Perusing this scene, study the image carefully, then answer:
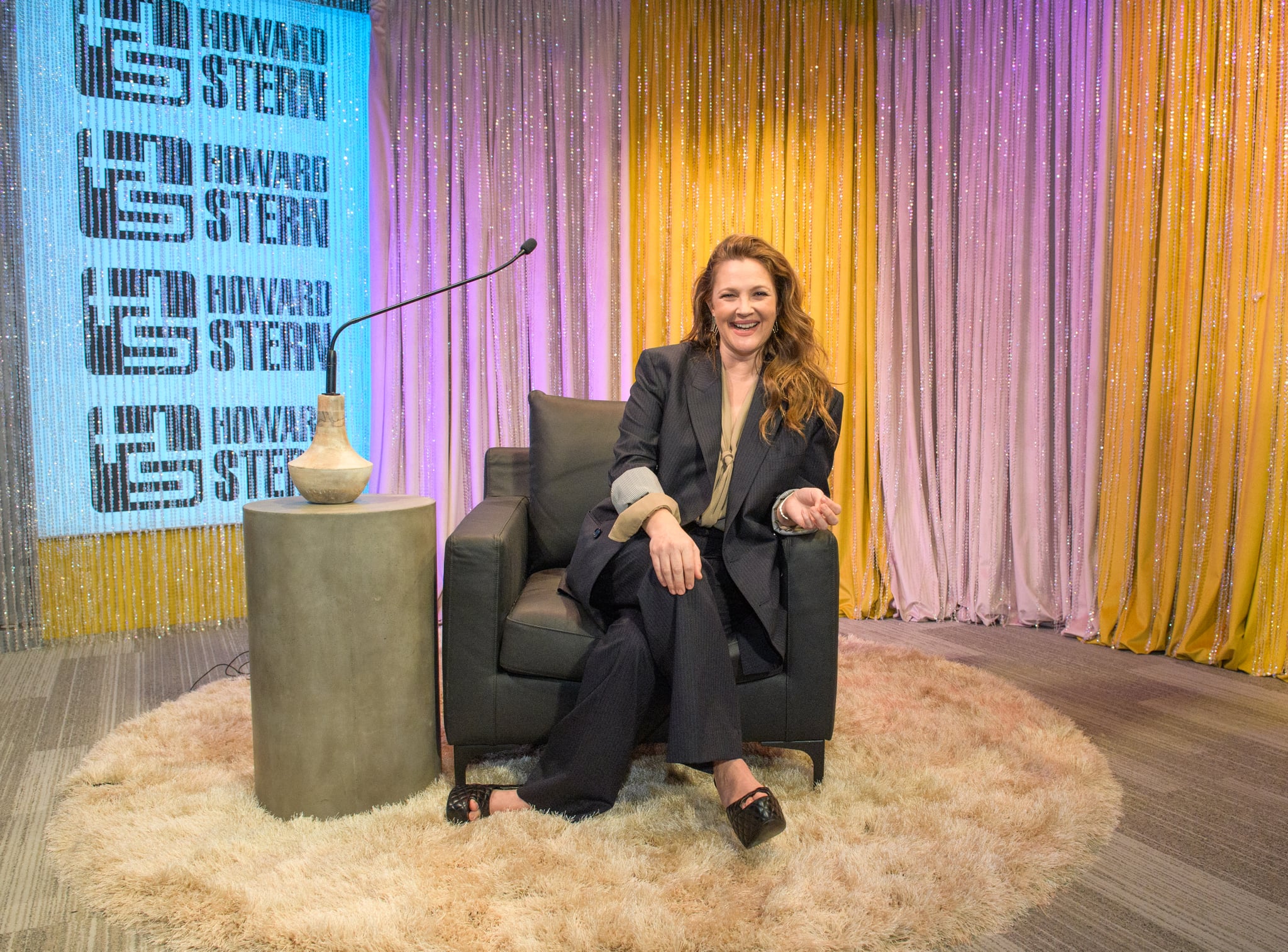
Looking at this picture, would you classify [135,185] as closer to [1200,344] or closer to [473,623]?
[473,623]

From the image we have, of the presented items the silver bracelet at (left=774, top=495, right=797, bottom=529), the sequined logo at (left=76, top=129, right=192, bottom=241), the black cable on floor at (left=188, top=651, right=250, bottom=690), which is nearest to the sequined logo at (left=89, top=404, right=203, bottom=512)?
the sequined logo at (left=76, top=129, right=192, bottom=241)

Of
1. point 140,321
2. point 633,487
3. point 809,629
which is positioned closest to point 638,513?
point 633,487

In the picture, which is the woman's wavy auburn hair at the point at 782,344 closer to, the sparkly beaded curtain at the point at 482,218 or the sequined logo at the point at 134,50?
the sparkly beaded curtain at the point at 482,218

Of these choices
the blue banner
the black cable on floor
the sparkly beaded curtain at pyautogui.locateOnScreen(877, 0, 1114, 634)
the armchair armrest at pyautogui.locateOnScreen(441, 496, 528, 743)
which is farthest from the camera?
the sparkly beaded curtain at pyautogui.locateOnScreen(877, 0, 1114, 634)

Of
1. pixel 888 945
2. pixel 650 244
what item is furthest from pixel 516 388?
pixel 888 945

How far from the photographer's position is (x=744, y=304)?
6.36ft

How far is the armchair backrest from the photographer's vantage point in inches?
88.7

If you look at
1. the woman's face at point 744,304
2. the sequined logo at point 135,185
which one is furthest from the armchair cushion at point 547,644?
the sequined logo at point 135,185

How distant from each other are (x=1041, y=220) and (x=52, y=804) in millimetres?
3401

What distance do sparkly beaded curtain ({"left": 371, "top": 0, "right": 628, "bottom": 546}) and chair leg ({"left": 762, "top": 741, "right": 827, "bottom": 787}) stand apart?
1905 mm

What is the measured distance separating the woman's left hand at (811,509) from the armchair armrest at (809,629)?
0.04 m

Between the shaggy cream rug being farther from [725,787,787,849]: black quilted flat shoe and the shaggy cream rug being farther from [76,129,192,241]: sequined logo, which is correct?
[76,129,192,241]: sequined logo

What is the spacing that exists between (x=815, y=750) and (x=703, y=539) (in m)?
0.50

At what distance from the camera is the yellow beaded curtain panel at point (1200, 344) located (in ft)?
8.81
